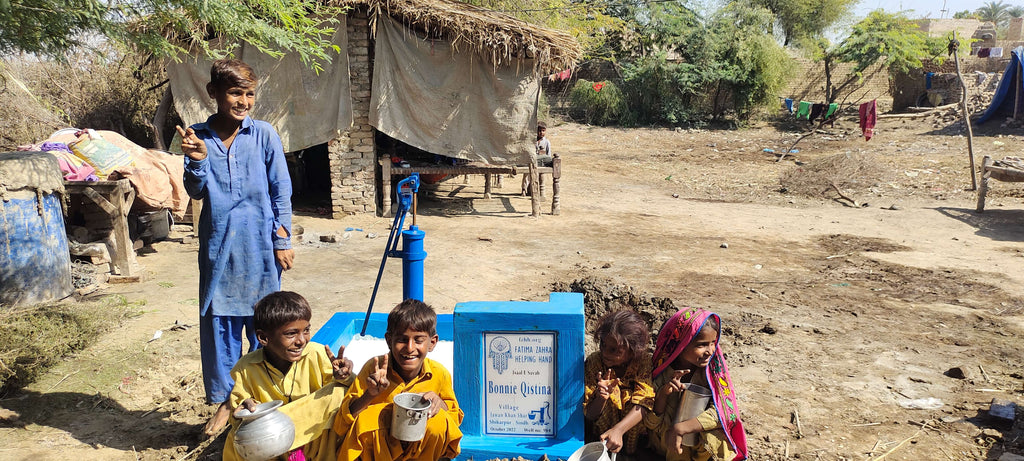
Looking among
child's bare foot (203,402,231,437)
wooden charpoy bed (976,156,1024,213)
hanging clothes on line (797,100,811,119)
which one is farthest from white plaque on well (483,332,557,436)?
hanging clothes on line (797,100,811,119)

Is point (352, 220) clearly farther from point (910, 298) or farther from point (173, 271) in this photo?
point (910, 298)

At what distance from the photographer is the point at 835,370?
165 inches

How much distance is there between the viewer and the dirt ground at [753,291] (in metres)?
3.40

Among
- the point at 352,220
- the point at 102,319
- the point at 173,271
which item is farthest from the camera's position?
the point at 352,220

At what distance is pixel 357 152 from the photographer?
937cm

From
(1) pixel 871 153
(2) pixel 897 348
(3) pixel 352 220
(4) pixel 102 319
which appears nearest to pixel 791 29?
→ (1) pixel 871 153

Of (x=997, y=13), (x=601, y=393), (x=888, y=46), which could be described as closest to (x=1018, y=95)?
(x=888, y=46)

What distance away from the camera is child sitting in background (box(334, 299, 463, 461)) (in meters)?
2.44

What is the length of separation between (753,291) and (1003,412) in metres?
2.58

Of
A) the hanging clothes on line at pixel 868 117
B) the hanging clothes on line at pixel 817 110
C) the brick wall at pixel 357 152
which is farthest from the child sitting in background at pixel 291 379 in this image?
the hanging clothes on line at pixel 817 110

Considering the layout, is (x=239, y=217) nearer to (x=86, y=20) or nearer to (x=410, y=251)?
(x=410, y=251)

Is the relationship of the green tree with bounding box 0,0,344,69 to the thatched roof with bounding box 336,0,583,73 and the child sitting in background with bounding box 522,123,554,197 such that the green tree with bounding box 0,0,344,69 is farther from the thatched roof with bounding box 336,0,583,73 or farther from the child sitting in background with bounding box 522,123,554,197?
the child sitting in background with bounding box 522,123,554,197

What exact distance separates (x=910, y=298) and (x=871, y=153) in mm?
10760

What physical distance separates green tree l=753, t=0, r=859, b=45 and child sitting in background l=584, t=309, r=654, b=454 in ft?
101
